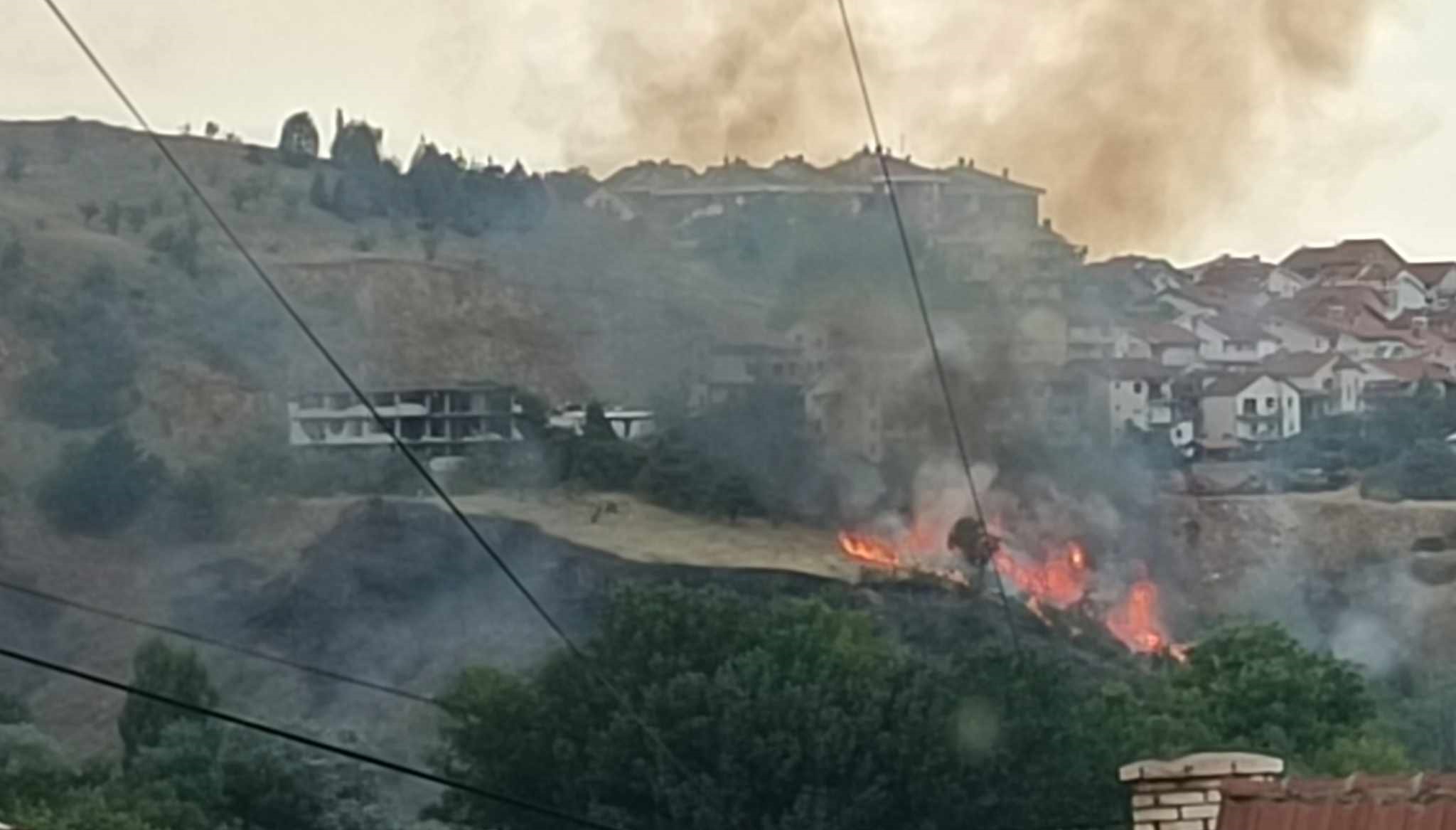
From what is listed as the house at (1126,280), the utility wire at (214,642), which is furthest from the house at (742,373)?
the utility wire at (214,642)

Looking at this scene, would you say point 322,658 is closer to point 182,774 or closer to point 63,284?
point 182,774

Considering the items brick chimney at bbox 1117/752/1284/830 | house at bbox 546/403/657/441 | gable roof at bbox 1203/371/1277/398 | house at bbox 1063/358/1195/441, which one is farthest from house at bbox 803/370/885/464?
brick chimney at bbox 1117/752/1284/830

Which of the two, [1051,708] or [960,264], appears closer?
[1051,708]

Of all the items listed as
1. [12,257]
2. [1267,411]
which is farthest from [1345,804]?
[12,257]

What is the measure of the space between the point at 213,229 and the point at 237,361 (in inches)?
88.2

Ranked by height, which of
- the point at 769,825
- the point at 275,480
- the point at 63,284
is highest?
the point at 63,284

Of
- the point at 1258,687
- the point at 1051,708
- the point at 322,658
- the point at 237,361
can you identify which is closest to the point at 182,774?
the point at 322,658

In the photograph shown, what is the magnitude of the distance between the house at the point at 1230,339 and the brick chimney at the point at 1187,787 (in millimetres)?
26243

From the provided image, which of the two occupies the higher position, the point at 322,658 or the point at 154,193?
the point at 154,193

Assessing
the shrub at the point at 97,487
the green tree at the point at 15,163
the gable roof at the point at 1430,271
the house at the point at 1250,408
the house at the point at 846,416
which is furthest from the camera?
the gable roof at the point at 1430,271

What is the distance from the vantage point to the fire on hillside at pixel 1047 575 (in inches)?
1222

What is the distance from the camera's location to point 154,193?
108ft

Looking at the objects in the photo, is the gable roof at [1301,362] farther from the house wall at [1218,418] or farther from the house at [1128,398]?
the house at [1128,398]

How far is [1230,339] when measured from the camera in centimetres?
3186
